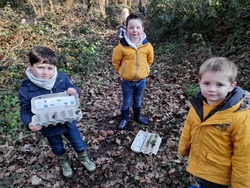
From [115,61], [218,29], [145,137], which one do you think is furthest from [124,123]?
[218,29]

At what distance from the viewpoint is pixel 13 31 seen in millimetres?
8047

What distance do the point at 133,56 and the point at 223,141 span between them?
219 centimetres

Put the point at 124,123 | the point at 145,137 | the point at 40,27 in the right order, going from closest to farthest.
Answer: the point at 145,137, the point at 124,123, the point at 40,27

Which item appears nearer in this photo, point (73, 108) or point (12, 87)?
point (73, 108)

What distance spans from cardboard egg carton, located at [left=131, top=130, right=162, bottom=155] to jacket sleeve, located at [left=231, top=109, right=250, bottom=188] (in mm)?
1916

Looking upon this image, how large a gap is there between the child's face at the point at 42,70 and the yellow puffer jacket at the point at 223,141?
1.77m

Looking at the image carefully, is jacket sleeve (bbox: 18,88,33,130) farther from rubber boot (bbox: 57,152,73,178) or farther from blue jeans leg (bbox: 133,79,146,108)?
blue jeans leg (bbox: 133,79,146,108)

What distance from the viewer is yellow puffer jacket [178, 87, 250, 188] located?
1.86m

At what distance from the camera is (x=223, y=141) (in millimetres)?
2027

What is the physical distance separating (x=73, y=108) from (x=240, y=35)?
645cm

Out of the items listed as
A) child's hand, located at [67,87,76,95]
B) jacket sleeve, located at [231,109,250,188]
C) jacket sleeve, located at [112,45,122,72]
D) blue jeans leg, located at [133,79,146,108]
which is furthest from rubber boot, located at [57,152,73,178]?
jacket sleeve, located at [231,109,250,188]

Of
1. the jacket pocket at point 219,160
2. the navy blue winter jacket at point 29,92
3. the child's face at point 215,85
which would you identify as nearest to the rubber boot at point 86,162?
the navy blue winter jacket at point 29,92

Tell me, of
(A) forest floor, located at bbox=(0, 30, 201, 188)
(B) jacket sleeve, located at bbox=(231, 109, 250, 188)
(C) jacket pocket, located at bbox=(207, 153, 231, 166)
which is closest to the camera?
(B) jacket sleeve, located at bbox=(231, 109, 250, 188)

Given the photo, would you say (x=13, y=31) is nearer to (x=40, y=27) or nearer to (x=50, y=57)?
(x=40, y=27)
